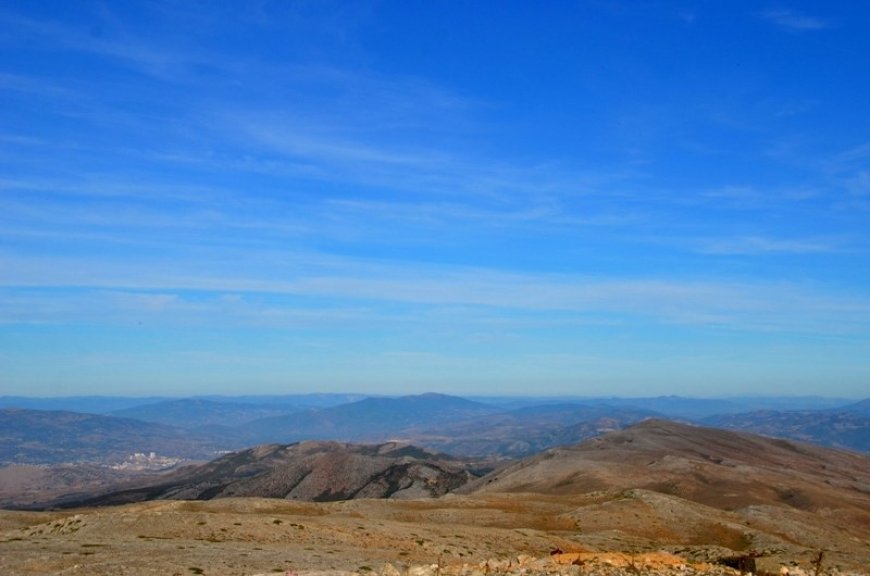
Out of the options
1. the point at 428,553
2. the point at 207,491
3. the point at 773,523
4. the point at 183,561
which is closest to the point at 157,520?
the point at 183,561

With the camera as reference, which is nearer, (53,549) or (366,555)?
(53,549)

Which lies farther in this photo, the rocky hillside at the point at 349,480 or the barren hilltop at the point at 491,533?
the rocky hillside at the point at 349,480

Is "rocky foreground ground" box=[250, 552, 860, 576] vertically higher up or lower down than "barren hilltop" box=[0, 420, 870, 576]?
higher up

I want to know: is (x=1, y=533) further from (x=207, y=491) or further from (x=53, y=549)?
(x=207, y=491)

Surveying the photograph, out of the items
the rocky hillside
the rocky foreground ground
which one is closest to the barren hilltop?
the rocky foreground ground

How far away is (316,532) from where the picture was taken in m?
48.2

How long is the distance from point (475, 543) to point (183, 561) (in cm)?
2187

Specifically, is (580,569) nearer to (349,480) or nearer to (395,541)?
(395,541)

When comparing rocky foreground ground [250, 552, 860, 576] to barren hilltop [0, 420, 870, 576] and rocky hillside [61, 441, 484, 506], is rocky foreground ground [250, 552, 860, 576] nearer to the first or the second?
barren hilltop [0, 420, 870, 576]

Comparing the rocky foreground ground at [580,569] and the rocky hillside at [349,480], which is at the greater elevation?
the rocky foreground ground at [580,569]

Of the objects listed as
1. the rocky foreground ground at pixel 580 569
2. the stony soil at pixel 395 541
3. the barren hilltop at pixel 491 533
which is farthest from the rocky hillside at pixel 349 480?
the rocky foreground ground at pixel 580 569

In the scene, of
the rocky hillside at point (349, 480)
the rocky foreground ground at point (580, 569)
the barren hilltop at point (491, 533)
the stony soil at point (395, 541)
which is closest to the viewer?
the rocky foreground ground at point (580, 569)

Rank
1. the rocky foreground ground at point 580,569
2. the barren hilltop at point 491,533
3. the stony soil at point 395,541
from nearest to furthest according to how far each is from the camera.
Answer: the rocky foreground ground at point 580,569, the stony soil at point 395,541, the barren hilltop at point 491,533

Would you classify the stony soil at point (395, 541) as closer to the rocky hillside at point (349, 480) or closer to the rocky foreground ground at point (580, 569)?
the rocky foreground ground at point (580, 569)
